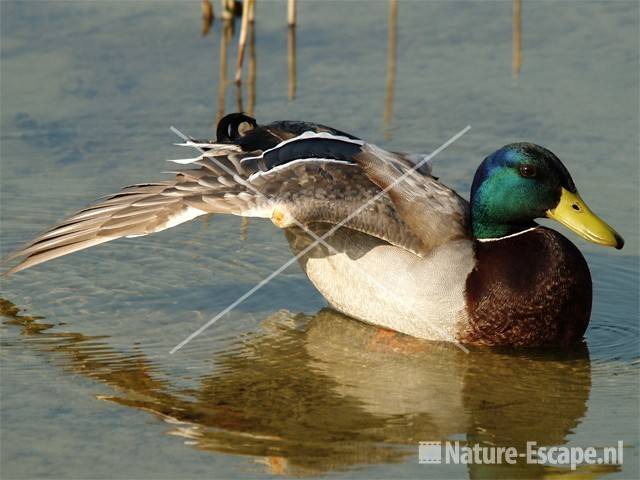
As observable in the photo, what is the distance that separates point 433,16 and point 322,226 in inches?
206

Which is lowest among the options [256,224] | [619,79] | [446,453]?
[446,453]

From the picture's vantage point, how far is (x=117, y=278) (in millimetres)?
9047

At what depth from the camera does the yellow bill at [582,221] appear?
26.6 ft

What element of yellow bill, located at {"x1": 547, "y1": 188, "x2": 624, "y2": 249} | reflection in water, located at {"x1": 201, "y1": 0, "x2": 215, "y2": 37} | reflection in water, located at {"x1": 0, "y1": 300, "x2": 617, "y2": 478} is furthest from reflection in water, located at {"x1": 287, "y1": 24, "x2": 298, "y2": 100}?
yellow bill, located at {"x1": 547, "y1": 188, "x2": 624, "y2": 249}

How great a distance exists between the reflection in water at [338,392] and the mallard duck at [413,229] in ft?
0.77

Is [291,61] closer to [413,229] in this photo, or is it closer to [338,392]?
[413,229]

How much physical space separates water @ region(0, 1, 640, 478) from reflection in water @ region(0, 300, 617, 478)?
0.6 inches

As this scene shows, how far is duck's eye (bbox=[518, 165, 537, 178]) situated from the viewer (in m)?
8.26

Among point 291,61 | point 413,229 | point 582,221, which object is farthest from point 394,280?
point 291,61

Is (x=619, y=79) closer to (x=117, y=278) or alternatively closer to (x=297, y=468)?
(x=117, y=278)

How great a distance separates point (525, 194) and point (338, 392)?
1677mm

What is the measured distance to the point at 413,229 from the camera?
8188 millimetres

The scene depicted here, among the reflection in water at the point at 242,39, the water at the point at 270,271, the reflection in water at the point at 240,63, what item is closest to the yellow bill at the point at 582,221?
the water at the point at 270,271

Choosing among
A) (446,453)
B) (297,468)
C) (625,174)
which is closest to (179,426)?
(297,468)
